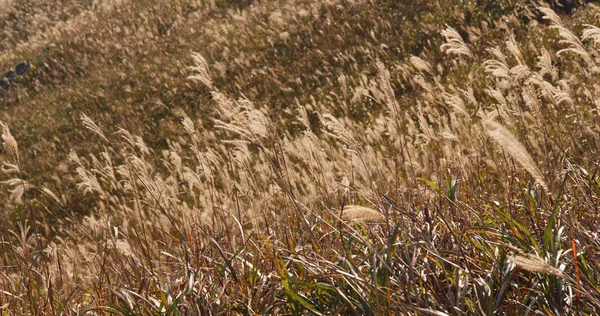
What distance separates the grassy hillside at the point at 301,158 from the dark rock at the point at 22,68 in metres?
0.50

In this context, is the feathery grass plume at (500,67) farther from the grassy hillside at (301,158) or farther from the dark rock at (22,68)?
the dark rock at (22,68)

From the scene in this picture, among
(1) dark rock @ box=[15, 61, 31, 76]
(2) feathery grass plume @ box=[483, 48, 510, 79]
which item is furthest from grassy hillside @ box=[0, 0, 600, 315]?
(1) dark rock @ box=[15, 61, 31, 76]

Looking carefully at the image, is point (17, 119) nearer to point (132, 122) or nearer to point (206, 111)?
point (132, 122)

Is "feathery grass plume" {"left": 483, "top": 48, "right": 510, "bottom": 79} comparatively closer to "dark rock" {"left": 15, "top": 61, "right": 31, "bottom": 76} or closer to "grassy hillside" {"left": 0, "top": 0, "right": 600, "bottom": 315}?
"grassy hillside" {"left": 0, "top": 0, "right": 600, "bottom": 315}

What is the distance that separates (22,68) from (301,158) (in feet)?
63.9

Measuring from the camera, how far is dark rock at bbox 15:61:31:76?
21.7 metres

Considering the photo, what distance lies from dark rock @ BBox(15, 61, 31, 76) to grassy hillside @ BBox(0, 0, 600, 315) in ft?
1.65

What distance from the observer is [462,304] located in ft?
8.06

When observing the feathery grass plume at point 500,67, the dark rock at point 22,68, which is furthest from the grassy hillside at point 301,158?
the dark rock at point 22,68

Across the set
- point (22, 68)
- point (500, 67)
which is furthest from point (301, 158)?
point (22, 68)

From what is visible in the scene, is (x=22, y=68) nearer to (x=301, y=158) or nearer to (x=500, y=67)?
(x=301, y=158)

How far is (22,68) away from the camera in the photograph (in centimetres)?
2208

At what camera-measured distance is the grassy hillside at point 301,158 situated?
2816 millimetres

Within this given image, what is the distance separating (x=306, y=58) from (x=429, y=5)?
307 cm
